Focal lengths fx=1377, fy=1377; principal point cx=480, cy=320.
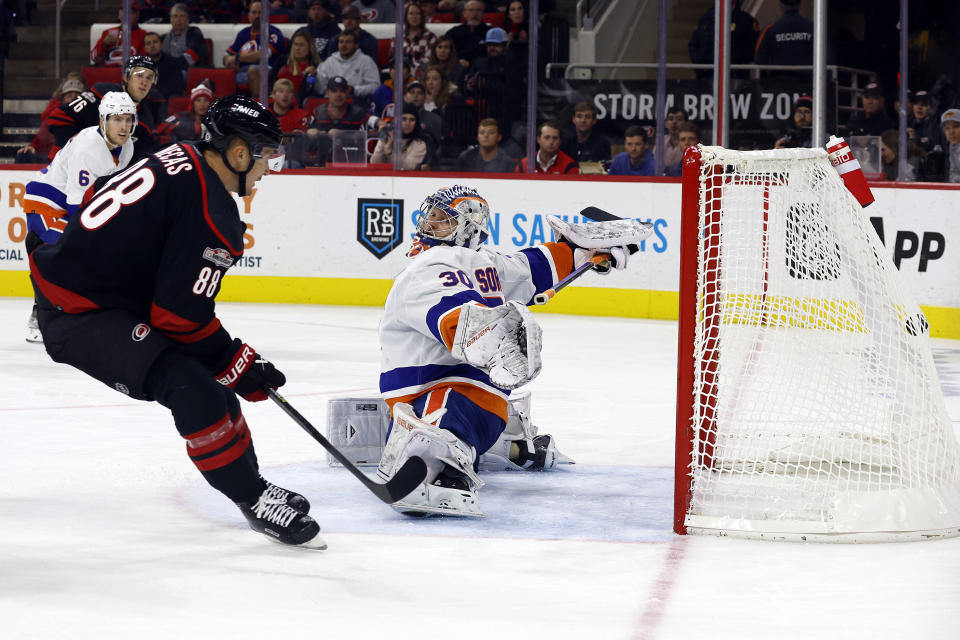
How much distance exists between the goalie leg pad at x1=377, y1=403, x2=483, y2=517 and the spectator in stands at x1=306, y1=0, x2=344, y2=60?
260 inches

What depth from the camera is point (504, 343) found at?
317cm

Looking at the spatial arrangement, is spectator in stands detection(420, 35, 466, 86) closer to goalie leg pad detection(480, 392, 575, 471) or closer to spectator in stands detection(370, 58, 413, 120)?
spectator in stands detection(370, 58, 413, 120)

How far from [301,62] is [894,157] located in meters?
4.04

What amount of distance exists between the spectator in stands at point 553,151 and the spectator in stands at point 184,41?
9.22ft

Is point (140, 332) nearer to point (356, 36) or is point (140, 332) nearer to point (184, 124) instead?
point (184, 124)

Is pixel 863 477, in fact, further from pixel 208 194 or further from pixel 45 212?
pixel 45 212

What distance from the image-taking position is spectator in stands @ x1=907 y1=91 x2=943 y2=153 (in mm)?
7914

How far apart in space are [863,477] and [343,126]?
6.18 meters

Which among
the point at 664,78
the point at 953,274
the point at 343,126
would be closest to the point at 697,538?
the point at 953,274

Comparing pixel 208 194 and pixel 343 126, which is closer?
pixel 208 194

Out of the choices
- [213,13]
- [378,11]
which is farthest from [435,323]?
[213,13]

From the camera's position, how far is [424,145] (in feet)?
29.1

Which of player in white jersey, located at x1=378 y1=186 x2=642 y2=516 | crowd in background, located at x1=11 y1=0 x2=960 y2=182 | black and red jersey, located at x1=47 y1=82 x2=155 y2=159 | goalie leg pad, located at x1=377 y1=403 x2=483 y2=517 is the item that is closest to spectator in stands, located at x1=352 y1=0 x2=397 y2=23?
crowd in background, located at x1=11 y1=0 x2=960 y2=182

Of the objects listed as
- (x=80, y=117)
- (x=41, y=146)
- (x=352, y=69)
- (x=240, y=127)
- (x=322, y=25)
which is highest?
(x=322, y=25)
